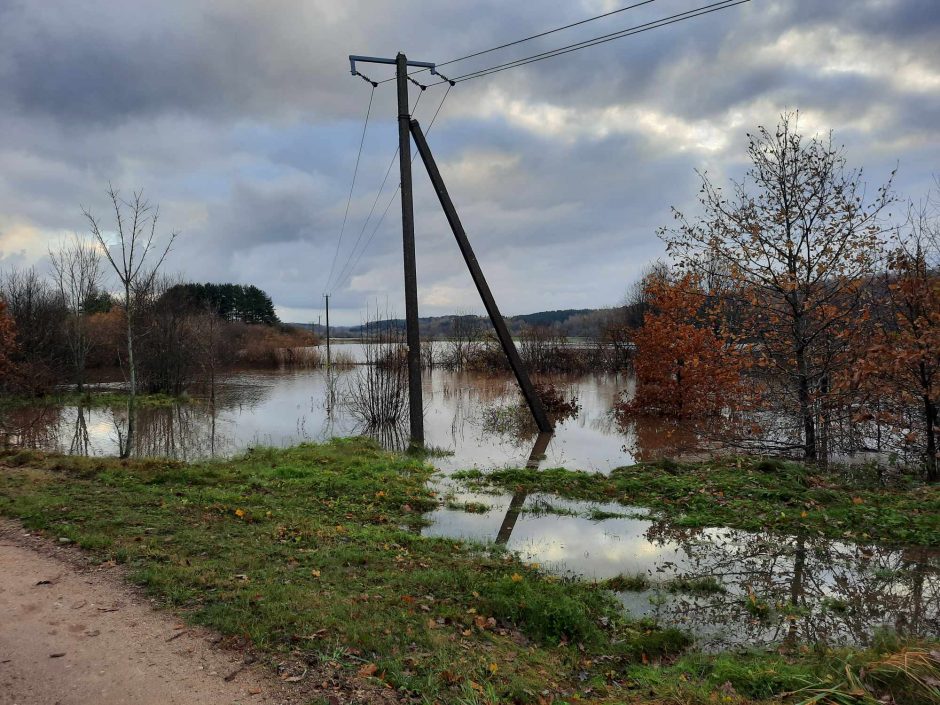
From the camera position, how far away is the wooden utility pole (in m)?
14.2

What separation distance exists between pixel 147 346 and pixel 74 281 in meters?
4.77

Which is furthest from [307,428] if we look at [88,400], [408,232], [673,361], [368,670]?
[368,670]

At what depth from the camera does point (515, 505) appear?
944 centimetres

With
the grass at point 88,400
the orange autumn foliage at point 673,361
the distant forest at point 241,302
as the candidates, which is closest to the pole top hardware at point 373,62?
the orange autumn foliage at point 673,361

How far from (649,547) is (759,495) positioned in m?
2.73

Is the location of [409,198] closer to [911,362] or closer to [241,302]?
[911,362]

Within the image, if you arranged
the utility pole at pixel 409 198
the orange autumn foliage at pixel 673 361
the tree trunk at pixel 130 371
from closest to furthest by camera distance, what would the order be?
the tree trunk at pixel 130 371
the utility pole at pixel 409 198
the orange autumn foliage at pixel 673 361

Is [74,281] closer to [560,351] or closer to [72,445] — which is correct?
[72,445]

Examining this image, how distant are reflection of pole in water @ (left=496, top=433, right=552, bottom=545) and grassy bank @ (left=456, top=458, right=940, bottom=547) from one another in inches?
25.1

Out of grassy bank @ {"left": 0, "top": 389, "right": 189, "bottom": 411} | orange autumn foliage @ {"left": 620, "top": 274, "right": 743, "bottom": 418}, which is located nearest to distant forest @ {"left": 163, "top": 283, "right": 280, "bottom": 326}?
grassy bank @ {"left": 0, "top": 389, "right": 189, "bottom": 411}

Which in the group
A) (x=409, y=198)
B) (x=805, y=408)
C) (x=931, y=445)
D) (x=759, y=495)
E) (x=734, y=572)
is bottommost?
(x=734, y=572)

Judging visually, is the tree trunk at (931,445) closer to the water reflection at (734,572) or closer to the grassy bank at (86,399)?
the water reflection at (734,572)

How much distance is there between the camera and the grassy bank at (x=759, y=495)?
300 inches

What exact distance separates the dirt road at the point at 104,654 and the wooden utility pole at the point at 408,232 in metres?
9.20
